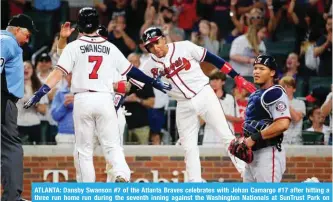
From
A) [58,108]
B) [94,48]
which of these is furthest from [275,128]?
[58,108]

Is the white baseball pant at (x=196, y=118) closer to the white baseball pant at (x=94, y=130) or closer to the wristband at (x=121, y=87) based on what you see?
the wristband at (x=121, y=87)

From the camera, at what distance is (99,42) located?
13.5m

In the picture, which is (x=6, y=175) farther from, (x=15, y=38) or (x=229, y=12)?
(x=229, y=12)

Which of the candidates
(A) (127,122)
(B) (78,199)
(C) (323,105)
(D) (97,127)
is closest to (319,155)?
(C) (323,105)

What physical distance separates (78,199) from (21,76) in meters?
2.34

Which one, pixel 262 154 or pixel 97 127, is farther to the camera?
pixel 97 127

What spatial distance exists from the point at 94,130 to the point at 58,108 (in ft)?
7.83

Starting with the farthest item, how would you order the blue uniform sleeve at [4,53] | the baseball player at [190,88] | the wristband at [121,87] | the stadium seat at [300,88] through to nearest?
the stadium seat at [300,88]
the baseball player at [190,88]
the wristband at [121,87]
the blue uniform sleeve at [4,53]

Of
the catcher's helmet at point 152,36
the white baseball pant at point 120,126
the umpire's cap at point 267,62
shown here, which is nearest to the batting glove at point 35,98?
the catcher's helmet at point 152,36

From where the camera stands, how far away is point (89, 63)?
1341 cm

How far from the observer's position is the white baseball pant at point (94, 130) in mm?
13430

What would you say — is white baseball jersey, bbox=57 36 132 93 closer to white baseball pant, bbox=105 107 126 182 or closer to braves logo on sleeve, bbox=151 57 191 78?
braves logo on sleeve, bbox=151 57 191 78

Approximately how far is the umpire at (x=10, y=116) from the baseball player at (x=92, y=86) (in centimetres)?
38

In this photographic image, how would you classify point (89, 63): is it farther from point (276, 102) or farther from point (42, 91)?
point (276, 102)
